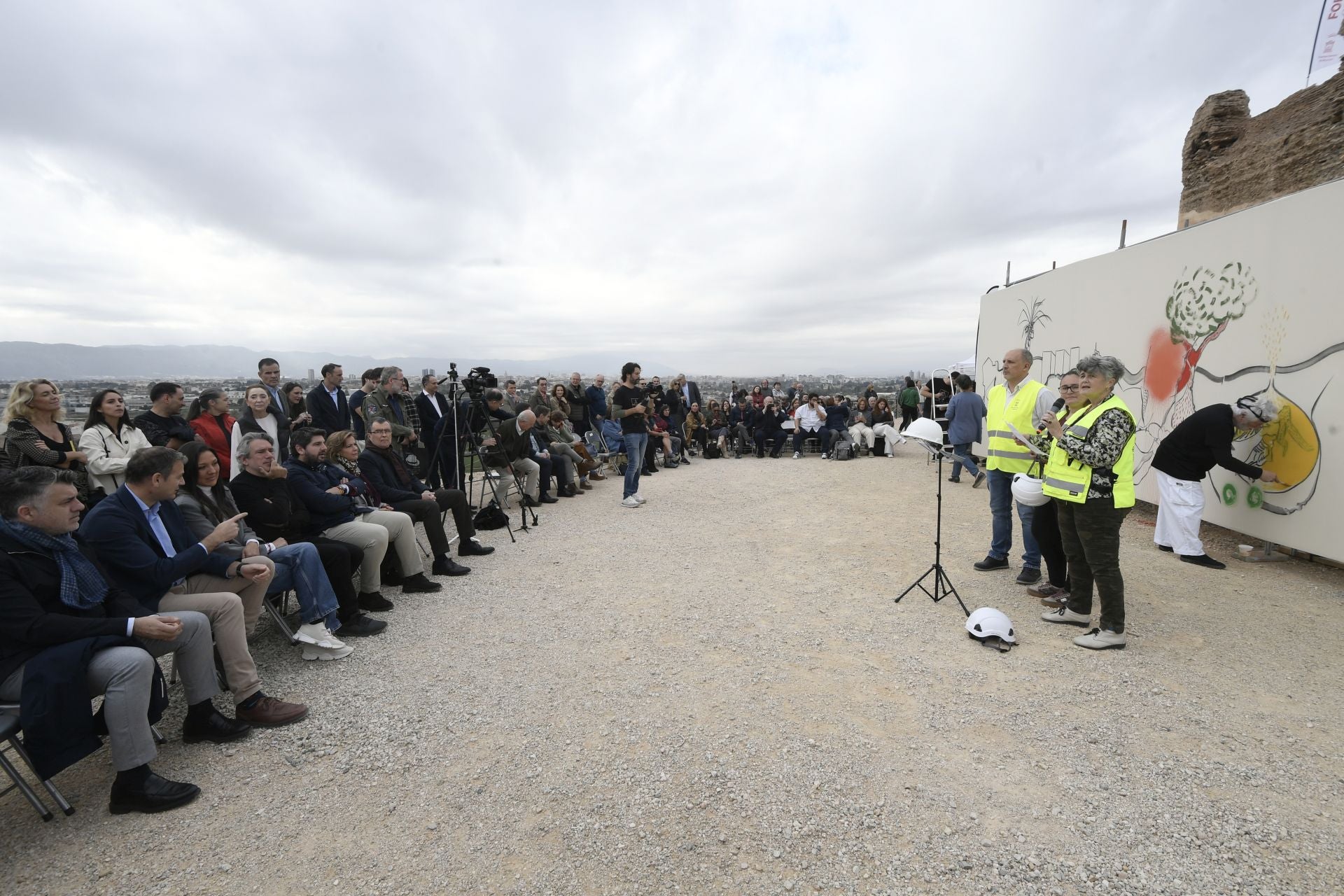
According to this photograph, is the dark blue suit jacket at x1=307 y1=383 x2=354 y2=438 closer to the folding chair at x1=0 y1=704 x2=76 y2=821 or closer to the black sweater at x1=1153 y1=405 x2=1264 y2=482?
the folding chair at x1=0 y1=704 x2=76 y2=821

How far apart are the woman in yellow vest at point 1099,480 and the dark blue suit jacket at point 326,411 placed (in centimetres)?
648

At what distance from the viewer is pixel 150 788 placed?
2391mm

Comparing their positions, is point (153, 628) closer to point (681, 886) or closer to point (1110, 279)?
point (681, 886)

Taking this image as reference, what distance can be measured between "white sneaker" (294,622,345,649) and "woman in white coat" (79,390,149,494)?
1895 mm

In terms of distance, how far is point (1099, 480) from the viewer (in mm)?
3510

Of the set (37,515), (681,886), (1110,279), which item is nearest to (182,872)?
(37,515)

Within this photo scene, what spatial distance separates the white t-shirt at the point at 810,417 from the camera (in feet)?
45.0

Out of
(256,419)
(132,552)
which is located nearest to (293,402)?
(256,419)

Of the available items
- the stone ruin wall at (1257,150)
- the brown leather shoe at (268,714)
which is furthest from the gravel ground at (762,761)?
the stone ruin wall at (1257,150)

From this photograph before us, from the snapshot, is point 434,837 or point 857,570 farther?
point 857,570

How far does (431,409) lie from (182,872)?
18.8ft

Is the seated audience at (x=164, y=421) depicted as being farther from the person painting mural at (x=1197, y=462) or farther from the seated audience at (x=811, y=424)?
the seated audience at (x=811, y=424)

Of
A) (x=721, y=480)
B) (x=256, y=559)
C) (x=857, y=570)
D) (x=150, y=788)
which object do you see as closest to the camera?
(x=150, y=788)

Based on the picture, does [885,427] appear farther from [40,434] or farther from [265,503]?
[40,434]
